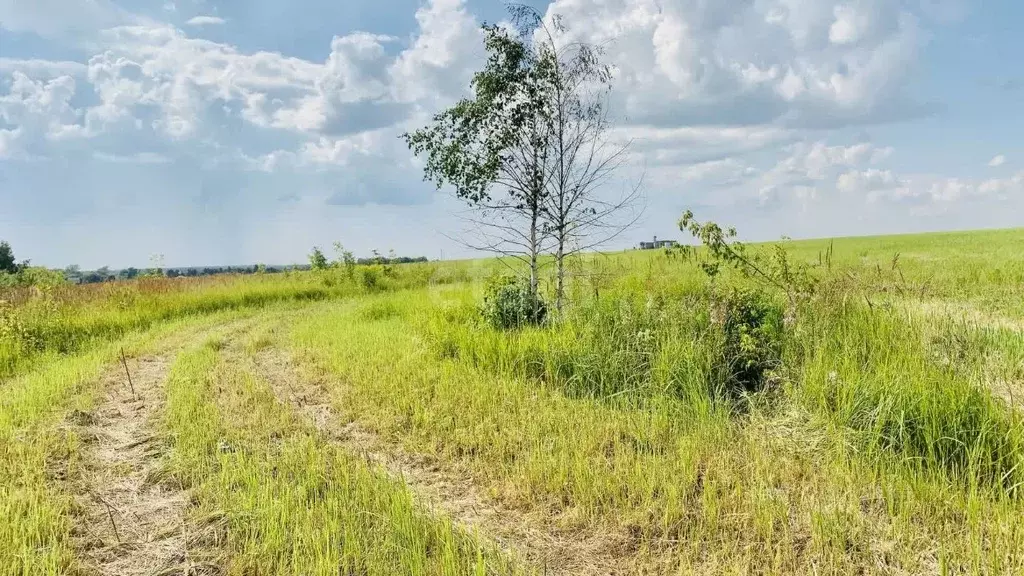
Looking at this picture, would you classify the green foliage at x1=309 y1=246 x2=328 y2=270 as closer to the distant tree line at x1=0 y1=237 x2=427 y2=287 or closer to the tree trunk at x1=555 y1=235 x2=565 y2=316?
the distant tree line at x1=0 y1=237 x2=427 y2=287

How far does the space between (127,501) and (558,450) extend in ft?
11.5

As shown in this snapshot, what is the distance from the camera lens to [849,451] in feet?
15.5

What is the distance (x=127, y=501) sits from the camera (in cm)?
450

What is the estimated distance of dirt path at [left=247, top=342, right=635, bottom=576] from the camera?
144 inches

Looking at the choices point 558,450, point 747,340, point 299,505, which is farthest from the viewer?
point 747,340

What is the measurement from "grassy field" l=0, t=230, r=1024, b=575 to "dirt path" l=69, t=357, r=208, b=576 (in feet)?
0.07

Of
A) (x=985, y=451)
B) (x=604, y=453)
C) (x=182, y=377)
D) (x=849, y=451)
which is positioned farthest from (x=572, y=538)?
(x=182, y=377)

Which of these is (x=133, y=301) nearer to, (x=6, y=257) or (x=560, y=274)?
(x=560, y=274)

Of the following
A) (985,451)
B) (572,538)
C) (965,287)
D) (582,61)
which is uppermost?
(582,61)

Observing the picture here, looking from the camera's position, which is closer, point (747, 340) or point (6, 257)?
point (747, 340)

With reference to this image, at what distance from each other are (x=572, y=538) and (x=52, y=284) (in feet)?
56.2

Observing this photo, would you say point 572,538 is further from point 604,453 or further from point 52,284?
point 52,284

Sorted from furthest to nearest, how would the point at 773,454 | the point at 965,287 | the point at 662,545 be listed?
1. the point at 965,287
2. the point at 773,454
3. the point at 662,545

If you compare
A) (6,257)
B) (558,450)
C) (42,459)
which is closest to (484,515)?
(558,450)
